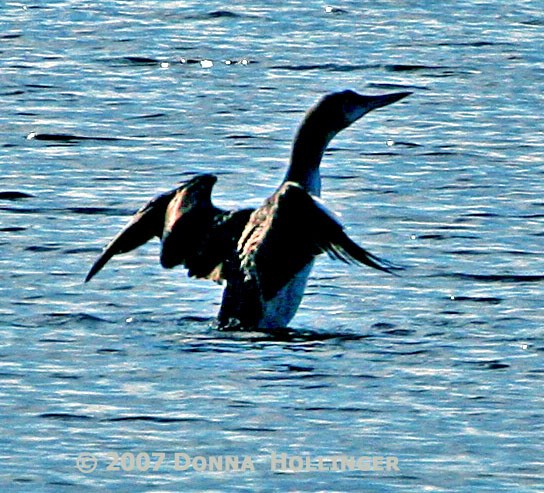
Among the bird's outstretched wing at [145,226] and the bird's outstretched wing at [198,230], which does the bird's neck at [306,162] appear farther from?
the bird's outstretched wing at [145,226]

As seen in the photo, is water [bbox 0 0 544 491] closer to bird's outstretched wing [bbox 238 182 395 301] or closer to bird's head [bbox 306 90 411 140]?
bird's outstretched wing [bbox 238 182 395 301]

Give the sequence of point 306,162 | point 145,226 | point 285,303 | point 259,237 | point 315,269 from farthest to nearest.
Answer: point 315,269
point 306,162
point 145,226
point 285,303
point 259,237

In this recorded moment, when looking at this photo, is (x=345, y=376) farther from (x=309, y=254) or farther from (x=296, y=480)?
(x=296, y=480)

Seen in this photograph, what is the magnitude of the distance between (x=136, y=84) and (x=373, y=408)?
33.9 ft

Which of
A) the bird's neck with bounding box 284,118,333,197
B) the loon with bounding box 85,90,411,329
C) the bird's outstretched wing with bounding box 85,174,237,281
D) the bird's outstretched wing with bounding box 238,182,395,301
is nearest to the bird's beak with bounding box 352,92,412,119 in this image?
the loon with bounding box 85,90,411,329

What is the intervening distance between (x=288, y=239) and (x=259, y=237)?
22 cm

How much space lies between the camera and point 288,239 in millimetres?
12078

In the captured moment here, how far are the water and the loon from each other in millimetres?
227

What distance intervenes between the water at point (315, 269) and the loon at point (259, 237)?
0.23 meters

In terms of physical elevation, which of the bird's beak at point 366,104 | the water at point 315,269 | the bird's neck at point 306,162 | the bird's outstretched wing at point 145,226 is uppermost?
the bird's beak at point 366,104

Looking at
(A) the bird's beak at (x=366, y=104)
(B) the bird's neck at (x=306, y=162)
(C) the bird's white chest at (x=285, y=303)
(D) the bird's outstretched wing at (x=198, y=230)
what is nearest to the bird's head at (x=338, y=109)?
(A) the bird's beak at (x=366, y=104)

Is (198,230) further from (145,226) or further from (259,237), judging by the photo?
(259,237)

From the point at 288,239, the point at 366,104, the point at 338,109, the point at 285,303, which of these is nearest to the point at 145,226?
the point at 285,303

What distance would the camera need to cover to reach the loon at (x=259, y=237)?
39.5ft
